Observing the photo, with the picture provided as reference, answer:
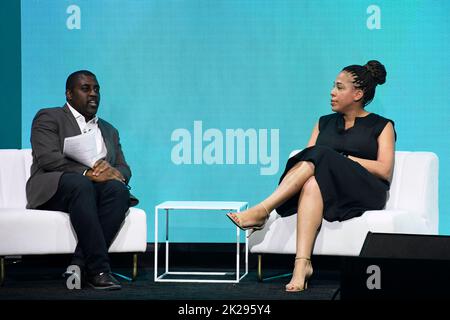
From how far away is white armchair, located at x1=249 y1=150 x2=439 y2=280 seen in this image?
4.67m

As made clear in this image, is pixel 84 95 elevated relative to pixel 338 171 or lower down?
elevated

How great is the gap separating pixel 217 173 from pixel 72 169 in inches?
46.8

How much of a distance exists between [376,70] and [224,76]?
1.06 meters

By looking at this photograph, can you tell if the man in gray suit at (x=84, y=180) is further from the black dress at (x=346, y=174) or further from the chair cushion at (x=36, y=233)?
the black dress at (x=346, y=174)

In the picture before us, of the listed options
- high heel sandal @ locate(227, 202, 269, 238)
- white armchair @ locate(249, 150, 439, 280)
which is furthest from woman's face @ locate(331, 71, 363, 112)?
high heel sandal @ locate(227, 202, 269, 238)

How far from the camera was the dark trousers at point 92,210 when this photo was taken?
4.58 m

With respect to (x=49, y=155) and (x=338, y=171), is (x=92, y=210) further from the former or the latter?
(x=338, y=171)

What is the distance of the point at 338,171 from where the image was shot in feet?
15.6

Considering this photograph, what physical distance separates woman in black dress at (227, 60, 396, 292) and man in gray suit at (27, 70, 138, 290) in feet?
2.28

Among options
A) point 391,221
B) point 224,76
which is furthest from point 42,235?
point 391,221

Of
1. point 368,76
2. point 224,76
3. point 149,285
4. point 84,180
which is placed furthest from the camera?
point 224,76

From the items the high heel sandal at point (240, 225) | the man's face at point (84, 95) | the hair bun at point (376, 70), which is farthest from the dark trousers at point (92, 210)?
the hair bun at point (376, 70)

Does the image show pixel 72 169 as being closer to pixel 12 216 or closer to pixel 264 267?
pixel 12 216
